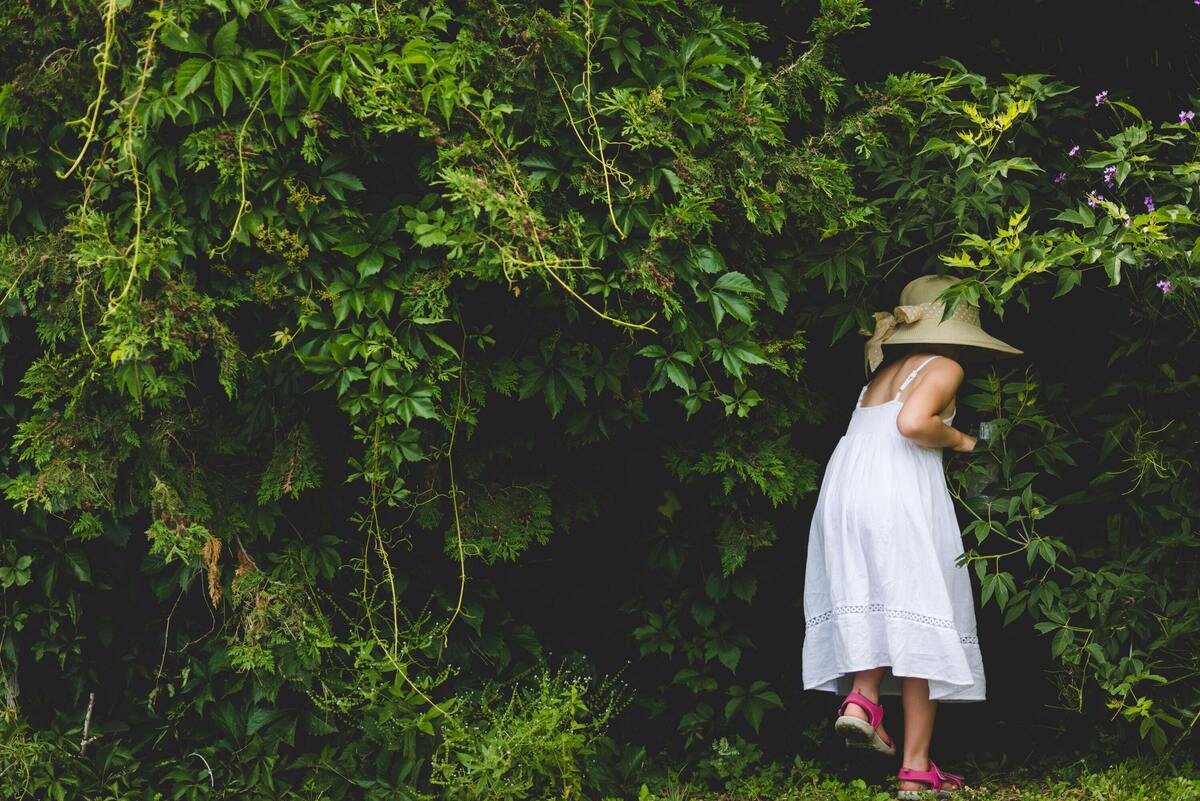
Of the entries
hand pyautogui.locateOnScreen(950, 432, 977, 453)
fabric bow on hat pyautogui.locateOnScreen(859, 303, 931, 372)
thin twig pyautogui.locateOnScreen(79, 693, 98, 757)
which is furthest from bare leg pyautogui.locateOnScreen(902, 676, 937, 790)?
thin twig pyautogui.locateOnScreen(79, 693, 98, 757)

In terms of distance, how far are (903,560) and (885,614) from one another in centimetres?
19

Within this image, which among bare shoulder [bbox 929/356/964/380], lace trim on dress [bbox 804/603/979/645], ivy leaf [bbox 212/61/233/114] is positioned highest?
ivy leaf [bbox 212/61/233/114]

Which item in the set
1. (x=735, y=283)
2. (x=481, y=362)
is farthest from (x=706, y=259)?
(x=481, y=362)

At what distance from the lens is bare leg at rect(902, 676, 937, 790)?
3893 millimetres

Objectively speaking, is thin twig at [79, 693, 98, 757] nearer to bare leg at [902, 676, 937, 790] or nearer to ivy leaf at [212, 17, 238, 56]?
ivy leaf at [212, 17, 238, 56]

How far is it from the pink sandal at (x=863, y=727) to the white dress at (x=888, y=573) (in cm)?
10

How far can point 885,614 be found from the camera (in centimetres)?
385

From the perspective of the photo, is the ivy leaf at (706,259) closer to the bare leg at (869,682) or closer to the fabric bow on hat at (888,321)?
the fabric bow on hat at (888,321)

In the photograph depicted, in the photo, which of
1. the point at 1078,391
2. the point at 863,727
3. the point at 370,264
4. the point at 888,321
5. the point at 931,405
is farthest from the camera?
the point at 1078,391

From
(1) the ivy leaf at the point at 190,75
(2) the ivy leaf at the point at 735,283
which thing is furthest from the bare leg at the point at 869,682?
(1) the ivy leaf at the point at 190,75

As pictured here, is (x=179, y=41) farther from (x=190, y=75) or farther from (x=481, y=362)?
(x=481, y=362)

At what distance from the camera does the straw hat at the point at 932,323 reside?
4.01 meters

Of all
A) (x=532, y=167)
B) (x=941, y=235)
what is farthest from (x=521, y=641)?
(x=941, y=235)

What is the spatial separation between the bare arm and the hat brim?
80 mm
